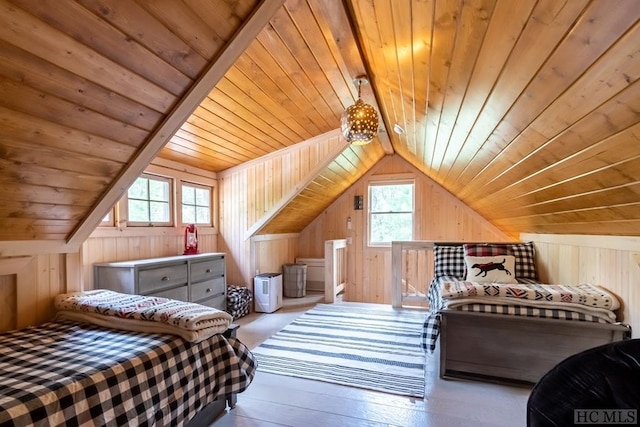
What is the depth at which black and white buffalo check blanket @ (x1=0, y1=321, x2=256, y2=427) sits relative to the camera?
102cm

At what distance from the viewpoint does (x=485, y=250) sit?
10.8ft

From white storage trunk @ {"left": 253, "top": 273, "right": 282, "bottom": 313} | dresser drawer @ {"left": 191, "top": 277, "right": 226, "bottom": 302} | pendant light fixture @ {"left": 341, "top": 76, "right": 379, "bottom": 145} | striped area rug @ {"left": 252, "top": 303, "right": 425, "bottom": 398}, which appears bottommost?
striped area rug @ {"left": 252, "top": 303, "right": 425, "bottom": 398}

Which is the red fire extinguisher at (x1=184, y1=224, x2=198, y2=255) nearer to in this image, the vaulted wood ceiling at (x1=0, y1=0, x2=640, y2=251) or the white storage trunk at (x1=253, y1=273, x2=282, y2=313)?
the white storage trunk at (x1=253, y1=273, x2=282, y2=313)

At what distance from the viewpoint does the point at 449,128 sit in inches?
81.9

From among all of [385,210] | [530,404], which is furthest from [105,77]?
[385,210]

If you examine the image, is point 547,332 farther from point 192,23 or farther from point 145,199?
point 145,199

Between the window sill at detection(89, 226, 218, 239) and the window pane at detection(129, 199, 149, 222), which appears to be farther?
the window pane at detection(129, 199, 149, 222)

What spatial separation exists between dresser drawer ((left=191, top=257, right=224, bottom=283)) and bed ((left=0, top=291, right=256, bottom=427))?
4.76 ft

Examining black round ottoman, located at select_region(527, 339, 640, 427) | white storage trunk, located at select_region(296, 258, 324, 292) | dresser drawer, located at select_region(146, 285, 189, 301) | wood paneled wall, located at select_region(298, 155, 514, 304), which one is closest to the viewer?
black round ottoman, located at select_region(527, 339, 640, 427)

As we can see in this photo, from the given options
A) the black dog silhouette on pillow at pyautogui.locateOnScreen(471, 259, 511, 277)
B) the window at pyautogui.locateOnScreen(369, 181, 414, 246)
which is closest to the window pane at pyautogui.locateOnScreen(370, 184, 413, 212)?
the window at pyautogui.locateOnScreen(369, 181, 414, 246)

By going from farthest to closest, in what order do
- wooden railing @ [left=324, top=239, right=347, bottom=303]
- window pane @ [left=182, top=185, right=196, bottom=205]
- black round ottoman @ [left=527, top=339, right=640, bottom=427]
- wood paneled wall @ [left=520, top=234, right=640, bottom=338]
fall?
1. wooden railing @ [left=324, top=239, right=347, bottom=303]
2. window pane @ [left=182, top=185, right=196, bottom=205]
3. wood paneled wall @ [left=520, top=234, right=640, bottom=338]
4. black round ottoman @ [left=527, top=339, right=640, bottom=427]

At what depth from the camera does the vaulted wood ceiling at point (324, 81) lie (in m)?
0.92

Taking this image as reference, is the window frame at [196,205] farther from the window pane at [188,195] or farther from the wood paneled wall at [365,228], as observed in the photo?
the wood paneled wall at [365,228]

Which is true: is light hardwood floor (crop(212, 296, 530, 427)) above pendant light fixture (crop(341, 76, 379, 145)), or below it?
below
